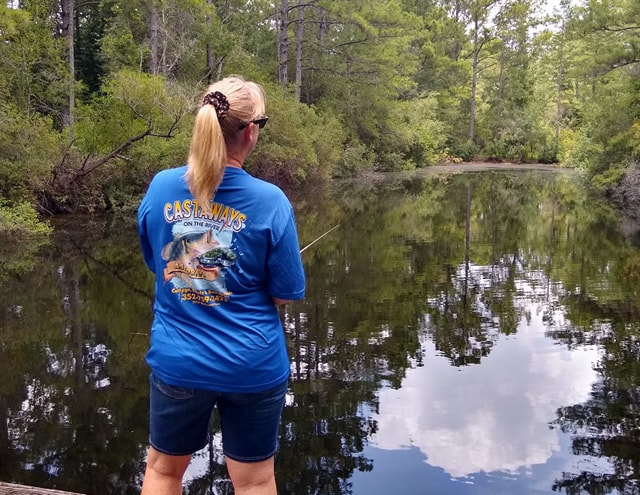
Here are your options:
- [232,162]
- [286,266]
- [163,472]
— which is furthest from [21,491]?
[232,162]

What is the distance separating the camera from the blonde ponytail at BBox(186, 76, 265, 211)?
80.7 inches

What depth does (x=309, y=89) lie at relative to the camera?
103ft

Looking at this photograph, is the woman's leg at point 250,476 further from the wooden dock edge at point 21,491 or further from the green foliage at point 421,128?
the green foliage at point 421,128

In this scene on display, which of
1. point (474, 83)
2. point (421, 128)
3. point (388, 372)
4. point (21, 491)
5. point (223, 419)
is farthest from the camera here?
point (474, 83)

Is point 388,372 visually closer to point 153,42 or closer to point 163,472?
point 163,472

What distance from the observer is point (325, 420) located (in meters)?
4.73

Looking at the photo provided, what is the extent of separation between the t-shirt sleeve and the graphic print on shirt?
13cm

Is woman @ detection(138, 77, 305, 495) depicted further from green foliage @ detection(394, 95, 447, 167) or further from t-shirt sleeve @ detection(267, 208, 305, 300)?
green foliage @ detection(394, 95, 447, 167)

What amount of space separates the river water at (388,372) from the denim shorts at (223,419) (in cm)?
176

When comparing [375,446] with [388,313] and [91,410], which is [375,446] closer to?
[91,410]

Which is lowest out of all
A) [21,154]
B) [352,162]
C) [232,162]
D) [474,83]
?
[232,162]

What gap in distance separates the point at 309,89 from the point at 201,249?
99.7 ft

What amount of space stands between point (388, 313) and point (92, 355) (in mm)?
3333

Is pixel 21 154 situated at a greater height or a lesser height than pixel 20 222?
greater
